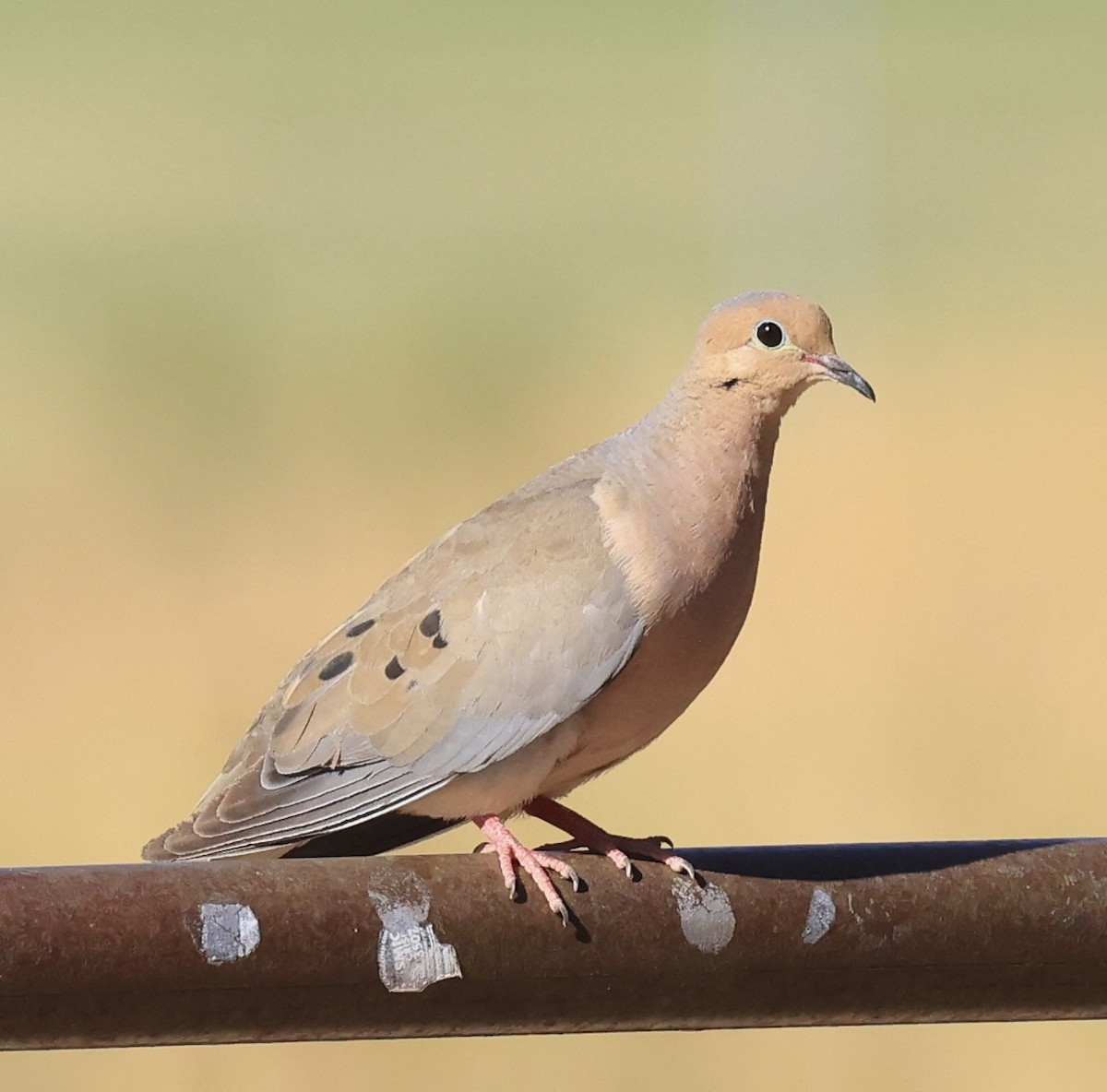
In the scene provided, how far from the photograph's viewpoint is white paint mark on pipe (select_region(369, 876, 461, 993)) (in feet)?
A: 5.84

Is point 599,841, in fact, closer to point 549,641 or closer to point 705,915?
point 549,641

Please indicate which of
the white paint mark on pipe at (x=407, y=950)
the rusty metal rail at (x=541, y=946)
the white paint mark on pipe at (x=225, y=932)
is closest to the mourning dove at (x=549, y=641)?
the rusty metal rail at (x=541, y=946)

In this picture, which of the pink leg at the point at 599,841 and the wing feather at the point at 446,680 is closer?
the pink leg at the point at 599,841

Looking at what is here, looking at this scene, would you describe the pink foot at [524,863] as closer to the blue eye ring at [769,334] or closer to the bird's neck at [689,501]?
the bird's neck at [689,501]

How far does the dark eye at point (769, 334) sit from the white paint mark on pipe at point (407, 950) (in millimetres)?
1150

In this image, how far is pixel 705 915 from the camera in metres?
1.94

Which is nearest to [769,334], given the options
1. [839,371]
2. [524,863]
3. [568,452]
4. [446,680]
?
[839,371]

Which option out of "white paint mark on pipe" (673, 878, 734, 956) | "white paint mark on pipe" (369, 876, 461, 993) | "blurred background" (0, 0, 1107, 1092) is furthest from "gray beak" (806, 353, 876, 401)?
"blurred background" (0, 0, 1107, 1092)

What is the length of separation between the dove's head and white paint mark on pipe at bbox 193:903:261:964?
126cm

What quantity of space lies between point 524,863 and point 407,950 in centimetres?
47

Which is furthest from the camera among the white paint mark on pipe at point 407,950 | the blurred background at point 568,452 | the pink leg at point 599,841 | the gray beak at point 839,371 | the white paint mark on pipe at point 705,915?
the blurred background at point 568,452

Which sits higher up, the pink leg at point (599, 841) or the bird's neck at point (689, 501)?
the bird's neck at point (689, 501)

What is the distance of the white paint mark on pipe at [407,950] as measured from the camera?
1.78 metres

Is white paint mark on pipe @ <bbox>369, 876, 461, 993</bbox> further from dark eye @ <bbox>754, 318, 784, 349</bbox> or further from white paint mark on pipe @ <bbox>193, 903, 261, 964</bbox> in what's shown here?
dark eye @ <bbox>754, 318, 784, 349</bbox>
